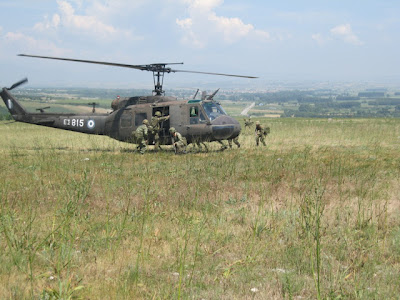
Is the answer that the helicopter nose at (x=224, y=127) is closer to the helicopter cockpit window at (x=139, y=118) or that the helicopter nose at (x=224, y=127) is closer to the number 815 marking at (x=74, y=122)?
the helicopter cockpit window at (x=139, y=118)

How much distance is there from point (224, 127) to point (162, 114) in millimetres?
2492

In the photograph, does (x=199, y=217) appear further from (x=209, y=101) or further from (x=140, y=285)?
(x=209, y=101)

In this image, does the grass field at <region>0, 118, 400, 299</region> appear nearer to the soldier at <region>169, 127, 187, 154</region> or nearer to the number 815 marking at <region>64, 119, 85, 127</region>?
the soldier at <region>169, 127, 187, 154</region>

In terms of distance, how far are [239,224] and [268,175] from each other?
3.74 metres

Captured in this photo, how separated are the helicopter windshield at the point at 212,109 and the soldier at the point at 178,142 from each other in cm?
136

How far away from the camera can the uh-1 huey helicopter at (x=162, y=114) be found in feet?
48.0

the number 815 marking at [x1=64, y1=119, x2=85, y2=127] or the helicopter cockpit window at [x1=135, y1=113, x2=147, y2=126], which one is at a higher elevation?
the helicopter cockpit window at [x1=135, y1=113, x2=147, y2=126]

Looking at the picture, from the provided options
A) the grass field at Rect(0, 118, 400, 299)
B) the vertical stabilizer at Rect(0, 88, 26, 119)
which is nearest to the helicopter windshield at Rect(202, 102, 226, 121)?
the grass field at Rect(0, 118, 400, 299)

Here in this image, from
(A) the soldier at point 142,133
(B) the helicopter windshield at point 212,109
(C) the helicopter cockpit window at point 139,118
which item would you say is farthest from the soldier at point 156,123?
(B) the helicopter windshield at point 212,109

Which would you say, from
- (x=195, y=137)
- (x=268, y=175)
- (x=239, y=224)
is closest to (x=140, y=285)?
(x=239, y=224)

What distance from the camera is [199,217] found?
6.95 meters

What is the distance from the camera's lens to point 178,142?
1445 cm

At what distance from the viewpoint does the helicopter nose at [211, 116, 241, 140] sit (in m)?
14.6

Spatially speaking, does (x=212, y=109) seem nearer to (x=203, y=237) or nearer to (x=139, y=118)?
(x=139, y=118)
